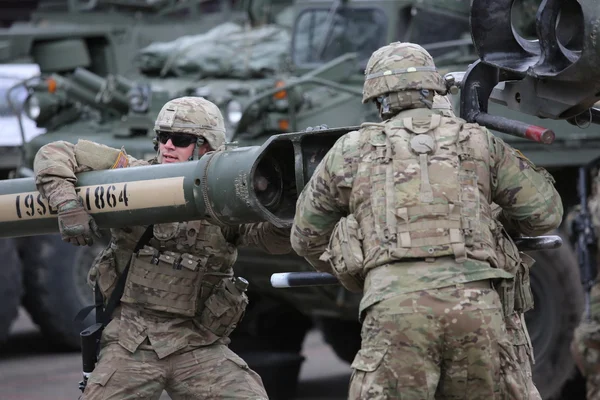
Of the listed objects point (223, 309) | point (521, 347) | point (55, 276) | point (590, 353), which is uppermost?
point (223, 309)

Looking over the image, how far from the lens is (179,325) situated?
19.3 feet

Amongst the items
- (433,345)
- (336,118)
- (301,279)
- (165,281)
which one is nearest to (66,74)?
(336,118)

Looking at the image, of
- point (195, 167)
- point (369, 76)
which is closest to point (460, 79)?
point (369, 76)

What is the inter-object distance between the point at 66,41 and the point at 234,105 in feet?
12.2

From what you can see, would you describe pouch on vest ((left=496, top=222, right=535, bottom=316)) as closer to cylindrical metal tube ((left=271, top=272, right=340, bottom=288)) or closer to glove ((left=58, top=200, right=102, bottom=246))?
cylindrical metal tube ((left=271, top=272, right=340, bottom=288))

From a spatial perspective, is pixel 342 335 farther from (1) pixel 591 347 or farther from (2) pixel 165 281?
(2) pixel 165 281

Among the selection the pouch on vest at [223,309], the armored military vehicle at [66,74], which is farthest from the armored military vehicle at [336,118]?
the pouch on vest at [223,309]

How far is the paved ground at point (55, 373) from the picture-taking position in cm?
1012

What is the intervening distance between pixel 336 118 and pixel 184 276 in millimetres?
3420

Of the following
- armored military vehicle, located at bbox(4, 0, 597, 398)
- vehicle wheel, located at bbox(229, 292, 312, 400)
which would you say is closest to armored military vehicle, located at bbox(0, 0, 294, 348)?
armored military vehicle, located at bbox(4, 0, 597, 398)

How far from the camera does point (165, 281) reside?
5.84 m

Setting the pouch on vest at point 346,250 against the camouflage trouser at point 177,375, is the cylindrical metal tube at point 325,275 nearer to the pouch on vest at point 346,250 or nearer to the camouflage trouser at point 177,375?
the pouch on vest at point 346,250

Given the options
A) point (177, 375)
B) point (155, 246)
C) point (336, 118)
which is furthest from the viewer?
point (336, 118)

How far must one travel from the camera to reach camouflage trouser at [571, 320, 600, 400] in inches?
304
